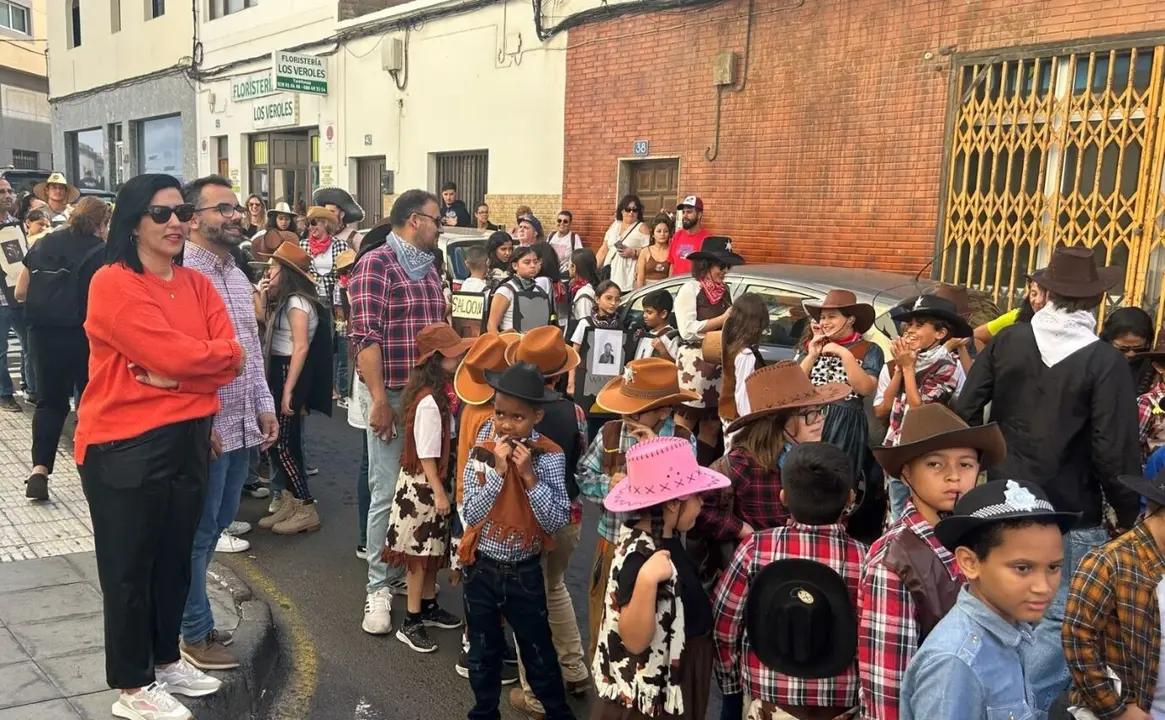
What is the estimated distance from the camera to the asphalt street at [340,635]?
12.8 ft

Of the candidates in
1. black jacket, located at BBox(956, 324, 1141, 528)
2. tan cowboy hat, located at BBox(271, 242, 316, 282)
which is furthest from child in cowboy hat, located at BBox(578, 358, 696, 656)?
tan cowboy hat, located at BBox(271, 242, 316, 282)

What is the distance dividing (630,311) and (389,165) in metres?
10.3

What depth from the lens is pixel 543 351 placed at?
12.6 ft

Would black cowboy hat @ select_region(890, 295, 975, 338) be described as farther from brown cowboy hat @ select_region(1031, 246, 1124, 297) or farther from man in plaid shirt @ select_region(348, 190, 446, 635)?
man in plaid shirt @ select_region(348, 190, 446, 635)

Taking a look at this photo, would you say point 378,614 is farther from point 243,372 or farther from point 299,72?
point 299,72

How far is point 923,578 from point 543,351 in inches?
72.6

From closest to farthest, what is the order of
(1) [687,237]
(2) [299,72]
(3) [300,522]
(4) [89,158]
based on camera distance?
1. (3) [300,522]
2. (1) [687,237]
3. (2) [299,72]
4. (4) [89,158]

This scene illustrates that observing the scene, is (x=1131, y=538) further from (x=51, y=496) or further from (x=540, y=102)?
(x=540, y=102)

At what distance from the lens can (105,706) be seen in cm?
349

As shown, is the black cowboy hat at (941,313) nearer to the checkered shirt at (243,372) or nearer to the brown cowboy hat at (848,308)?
the brown cowboy hat at (848,308)

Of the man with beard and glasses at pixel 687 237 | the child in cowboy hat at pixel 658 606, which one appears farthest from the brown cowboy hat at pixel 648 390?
the man with beard and glasses at pixel 687 237

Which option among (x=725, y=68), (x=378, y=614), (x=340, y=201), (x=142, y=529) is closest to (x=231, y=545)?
(x=378, y=614)

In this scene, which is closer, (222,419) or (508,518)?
(508,518)

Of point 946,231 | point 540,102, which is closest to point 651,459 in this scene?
point 946,231
